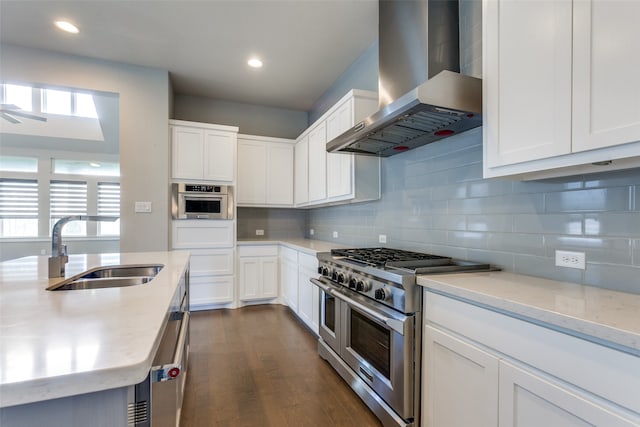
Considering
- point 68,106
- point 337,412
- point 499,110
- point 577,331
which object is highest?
point 68,106

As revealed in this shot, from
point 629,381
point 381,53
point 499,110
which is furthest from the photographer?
point 381,53

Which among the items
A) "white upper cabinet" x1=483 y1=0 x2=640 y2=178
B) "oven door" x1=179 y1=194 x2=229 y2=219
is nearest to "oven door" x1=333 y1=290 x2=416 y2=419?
"white upper cabinet" x1=483 y1=0 x2=640 y2=178

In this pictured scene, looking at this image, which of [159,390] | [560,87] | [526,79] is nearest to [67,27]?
[159,390]

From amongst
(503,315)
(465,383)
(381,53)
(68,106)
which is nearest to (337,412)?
(465,383)

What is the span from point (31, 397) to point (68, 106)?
807 centimetres

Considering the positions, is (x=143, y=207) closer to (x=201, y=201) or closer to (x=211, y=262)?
(x=201, y=201)

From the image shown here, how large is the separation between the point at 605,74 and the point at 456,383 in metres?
1.35

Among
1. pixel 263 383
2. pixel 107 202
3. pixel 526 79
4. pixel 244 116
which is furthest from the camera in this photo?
pixel 107 202

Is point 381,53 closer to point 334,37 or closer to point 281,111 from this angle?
point 334,37

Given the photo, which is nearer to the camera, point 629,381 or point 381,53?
point 629,381

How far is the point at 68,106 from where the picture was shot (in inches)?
254

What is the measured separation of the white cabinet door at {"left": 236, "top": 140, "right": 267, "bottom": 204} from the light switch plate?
3.72ft

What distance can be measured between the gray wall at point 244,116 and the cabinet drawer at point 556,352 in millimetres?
4194

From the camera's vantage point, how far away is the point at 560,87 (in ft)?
3.90
